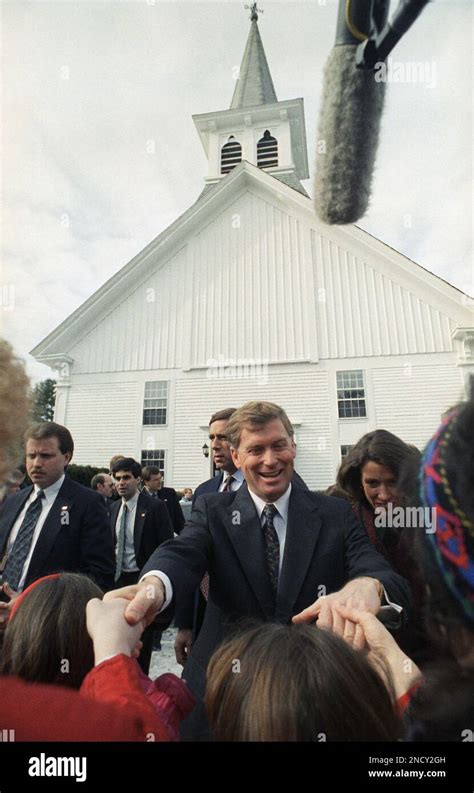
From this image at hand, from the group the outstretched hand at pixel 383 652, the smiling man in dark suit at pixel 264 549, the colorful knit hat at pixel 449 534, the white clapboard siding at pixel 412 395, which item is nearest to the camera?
the colorful knit hat at pixel 449 534

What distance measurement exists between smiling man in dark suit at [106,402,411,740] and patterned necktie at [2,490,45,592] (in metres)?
1.25

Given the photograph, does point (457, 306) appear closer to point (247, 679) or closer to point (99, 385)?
point (99, 385)

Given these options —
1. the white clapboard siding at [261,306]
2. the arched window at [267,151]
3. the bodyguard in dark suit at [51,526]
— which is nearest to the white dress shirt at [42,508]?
the bodyguard in dark suit at [51,526]

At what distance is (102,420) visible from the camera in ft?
46.2

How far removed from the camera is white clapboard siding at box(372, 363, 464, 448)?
41.2 feet

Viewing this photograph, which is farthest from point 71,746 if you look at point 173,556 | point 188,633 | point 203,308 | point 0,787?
point 203,308

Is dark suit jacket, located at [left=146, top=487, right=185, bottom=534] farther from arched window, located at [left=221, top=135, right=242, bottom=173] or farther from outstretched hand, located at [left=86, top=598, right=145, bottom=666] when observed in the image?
arched window, located at [left=221, top=135, right=242, bottom=173]

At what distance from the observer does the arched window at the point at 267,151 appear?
18.5 metres

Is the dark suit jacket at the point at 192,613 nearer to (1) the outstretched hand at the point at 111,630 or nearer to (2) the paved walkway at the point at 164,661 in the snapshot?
(2) the paved walkway at the point at 164,661

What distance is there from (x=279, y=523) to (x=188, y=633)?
65.0 inches

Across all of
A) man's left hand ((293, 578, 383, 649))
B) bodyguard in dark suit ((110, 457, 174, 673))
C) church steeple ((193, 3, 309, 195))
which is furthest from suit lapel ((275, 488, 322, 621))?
church steeple ((193, 3, 309, 195))

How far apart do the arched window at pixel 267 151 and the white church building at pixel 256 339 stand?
3782 millimetres

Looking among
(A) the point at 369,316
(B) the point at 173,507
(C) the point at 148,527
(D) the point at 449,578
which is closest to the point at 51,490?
(C) the point at 148,527

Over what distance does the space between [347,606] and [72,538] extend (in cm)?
198
